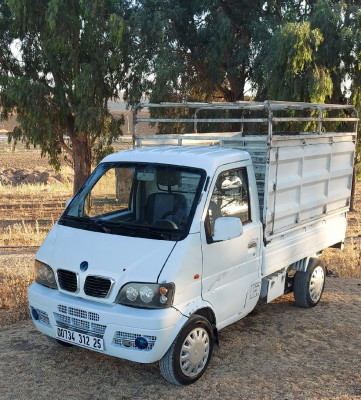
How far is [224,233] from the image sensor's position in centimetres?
480

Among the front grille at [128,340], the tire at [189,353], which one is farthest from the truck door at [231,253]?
the front grille at [128,340]

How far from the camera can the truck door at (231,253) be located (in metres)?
4.98

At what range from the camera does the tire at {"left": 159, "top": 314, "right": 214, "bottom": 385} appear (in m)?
4.68

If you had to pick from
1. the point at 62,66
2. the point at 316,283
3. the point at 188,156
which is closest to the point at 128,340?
the point at 188,156

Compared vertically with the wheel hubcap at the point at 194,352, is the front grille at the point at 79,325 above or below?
above

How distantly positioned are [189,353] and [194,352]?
7cm

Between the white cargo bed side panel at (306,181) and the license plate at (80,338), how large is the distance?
2.22m

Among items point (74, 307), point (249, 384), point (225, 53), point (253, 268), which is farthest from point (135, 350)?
point (225, 53)

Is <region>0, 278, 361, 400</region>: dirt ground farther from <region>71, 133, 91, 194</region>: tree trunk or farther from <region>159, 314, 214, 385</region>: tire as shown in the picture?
<region>71, 133, 91, 194</region>: tree trunk

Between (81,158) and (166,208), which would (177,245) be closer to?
(166,208)

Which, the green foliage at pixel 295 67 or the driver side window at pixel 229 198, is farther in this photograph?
the green foliage at pixel 295 67

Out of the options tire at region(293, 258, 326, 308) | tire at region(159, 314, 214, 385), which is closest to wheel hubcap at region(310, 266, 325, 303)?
tire at region(293, 258, 326, 308)

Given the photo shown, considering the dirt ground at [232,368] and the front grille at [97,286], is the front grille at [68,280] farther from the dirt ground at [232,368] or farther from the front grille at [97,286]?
the dirt ground at [232,368]

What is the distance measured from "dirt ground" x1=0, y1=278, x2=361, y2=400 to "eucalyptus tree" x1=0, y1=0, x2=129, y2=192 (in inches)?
417
